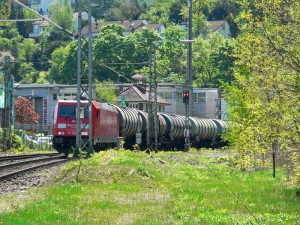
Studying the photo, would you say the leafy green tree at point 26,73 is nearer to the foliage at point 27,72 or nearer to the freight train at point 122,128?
the foliage at point 27,72

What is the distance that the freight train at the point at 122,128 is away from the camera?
4169cm

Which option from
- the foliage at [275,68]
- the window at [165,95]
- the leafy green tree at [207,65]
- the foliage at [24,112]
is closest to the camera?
the foliage at [275,68]

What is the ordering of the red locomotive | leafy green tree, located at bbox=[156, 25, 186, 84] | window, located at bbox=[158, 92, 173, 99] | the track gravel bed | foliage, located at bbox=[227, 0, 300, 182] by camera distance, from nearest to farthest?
foliage, located at bbox=[227, 0, 300, 182]
the track gravel bed
the red locomotive
window, located at bbox=[158, 92, 173, 99]
leafy green tree, located at bbox=[156, 25, 186, 84]

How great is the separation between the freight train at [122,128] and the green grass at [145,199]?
11708 millimetres

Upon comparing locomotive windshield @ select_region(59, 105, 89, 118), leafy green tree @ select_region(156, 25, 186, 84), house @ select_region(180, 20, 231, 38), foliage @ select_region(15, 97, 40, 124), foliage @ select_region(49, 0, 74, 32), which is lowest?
foliage @ select_region(15, 97, 40, 124)

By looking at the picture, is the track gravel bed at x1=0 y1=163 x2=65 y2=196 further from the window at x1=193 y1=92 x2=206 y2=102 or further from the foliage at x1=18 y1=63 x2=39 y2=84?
the foliage at x1=18 y1=63 x2=39 y2=84

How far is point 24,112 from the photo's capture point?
9881 cm

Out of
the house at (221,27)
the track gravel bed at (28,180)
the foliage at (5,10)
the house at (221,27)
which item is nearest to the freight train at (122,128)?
the track gravel bed at (28,180)

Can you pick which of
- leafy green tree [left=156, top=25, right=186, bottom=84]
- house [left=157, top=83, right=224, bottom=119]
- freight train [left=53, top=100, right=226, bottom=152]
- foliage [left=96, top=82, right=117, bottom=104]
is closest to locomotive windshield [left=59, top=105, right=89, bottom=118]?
freight train [left=53, top=100, right=226, bottom=152]

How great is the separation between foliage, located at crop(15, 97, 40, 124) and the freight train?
27614 mm

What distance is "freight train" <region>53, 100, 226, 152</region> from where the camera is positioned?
137ft

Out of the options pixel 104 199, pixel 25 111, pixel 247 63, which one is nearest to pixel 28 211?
pixel 104 199

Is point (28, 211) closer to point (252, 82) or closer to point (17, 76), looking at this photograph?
point (252, 82)

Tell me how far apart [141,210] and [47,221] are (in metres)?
2.69
